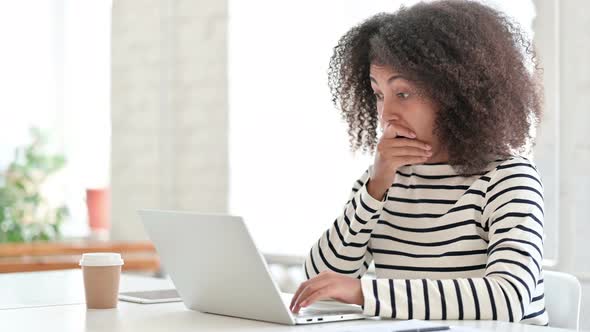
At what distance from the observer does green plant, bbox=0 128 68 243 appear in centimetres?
468

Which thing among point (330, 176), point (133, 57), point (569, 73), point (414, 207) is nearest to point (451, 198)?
point (414, 207)

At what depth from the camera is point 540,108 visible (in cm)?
204

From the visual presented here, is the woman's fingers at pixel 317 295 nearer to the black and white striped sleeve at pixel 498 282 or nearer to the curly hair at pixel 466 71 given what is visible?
the black and white striped sleeve at pixel 498 282

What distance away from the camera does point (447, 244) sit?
1.88 metres

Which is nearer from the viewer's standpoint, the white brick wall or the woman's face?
the woman's face


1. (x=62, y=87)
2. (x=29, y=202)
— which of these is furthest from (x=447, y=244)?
(x=62, y=87)

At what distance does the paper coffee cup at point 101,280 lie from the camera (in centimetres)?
171

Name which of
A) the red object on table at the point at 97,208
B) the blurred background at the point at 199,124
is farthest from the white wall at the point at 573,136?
the red object on table at the point at 97,208

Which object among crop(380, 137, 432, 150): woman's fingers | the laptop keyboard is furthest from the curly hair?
the laptop keyboard

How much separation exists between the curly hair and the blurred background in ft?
2.63

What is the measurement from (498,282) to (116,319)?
25.4 inches

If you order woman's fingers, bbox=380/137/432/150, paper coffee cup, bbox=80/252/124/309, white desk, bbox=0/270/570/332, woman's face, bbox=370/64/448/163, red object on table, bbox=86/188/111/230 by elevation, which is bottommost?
red object on table, bbox=86/188/111/230

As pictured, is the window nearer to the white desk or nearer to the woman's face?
the white desk

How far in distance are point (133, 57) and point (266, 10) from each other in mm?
877
